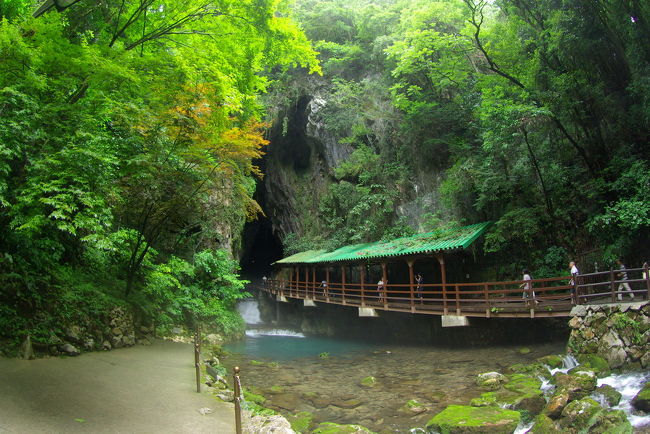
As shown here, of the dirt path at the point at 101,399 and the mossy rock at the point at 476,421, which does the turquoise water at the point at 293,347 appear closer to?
the dirt path at the point at 101,399

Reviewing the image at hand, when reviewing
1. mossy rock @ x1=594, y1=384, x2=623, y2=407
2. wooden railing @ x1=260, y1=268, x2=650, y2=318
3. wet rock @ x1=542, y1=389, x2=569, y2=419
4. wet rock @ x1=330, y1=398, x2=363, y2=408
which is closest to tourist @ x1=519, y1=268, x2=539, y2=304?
wooden railing @ x1=260, y1=268, x2=650, y2=318

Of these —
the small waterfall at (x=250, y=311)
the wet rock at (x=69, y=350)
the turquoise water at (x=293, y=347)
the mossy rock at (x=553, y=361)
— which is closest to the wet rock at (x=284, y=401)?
the wet rock at (x=69, y=350)

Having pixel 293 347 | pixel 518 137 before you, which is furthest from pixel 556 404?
pixel 293 347

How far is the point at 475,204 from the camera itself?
15.7 metres

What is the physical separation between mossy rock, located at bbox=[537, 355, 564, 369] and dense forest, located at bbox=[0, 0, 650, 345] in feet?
12.0

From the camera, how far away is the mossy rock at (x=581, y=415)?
659cm

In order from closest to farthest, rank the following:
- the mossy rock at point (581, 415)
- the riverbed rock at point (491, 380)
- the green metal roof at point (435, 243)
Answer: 1. the mossy rock at point (581, 415)
2. the riverbed rock at point (491, 380)
3. the green metal roof at point (435, 243)

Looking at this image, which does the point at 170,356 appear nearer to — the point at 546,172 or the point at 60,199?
the point at 60,199

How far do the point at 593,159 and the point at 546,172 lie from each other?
4.77 ft

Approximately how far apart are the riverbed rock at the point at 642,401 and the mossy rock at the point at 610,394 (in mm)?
299

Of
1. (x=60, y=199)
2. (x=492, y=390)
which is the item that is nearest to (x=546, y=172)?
(x=492, y=390)

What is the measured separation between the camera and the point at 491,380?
9562 millimetres

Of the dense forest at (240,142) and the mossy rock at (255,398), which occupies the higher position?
the dense forest at (240,142)

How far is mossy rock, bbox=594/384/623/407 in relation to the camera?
7355 millimetres
